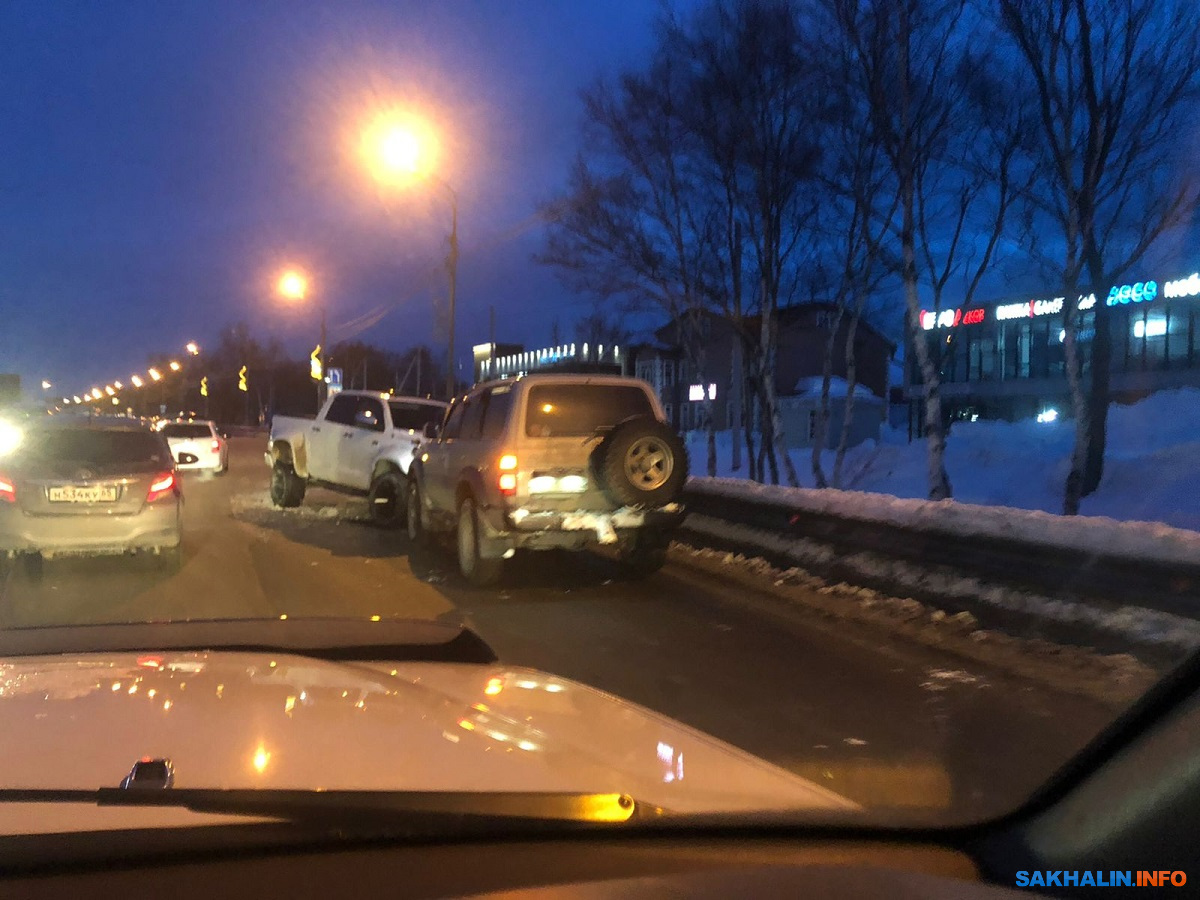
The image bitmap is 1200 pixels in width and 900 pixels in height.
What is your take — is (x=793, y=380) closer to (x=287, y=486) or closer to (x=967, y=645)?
(x=287, y=486)

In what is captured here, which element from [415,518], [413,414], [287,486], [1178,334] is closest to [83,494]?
[415,518]

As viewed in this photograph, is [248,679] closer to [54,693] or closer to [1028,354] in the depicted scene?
[54,693]

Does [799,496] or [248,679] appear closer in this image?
[248,679]

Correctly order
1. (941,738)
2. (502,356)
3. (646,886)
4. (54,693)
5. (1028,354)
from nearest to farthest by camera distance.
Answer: (646,886) → (54,693) → (941,738) → (1028,354) → (502,356)

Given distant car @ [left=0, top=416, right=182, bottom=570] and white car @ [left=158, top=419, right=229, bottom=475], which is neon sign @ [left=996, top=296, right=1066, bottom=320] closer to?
white car @ [left=158, top=419, right=229, bottom=475]

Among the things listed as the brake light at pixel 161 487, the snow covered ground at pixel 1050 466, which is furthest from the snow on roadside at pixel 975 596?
the brake light at pixel 161 487

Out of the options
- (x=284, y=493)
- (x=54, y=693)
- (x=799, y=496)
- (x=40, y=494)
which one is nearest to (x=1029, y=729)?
(x=54, y=693)

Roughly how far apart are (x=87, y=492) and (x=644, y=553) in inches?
228

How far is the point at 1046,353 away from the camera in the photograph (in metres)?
44.2

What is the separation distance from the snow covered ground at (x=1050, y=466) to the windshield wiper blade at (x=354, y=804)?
7336 mm

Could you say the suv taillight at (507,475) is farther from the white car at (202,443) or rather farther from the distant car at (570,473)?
the white car at (202,443)

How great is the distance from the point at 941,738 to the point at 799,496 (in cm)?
643

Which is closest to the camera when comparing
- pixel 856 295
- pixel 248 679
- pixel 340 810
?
pixel 340 810

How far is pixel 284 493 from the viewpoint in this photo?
61.6ft
